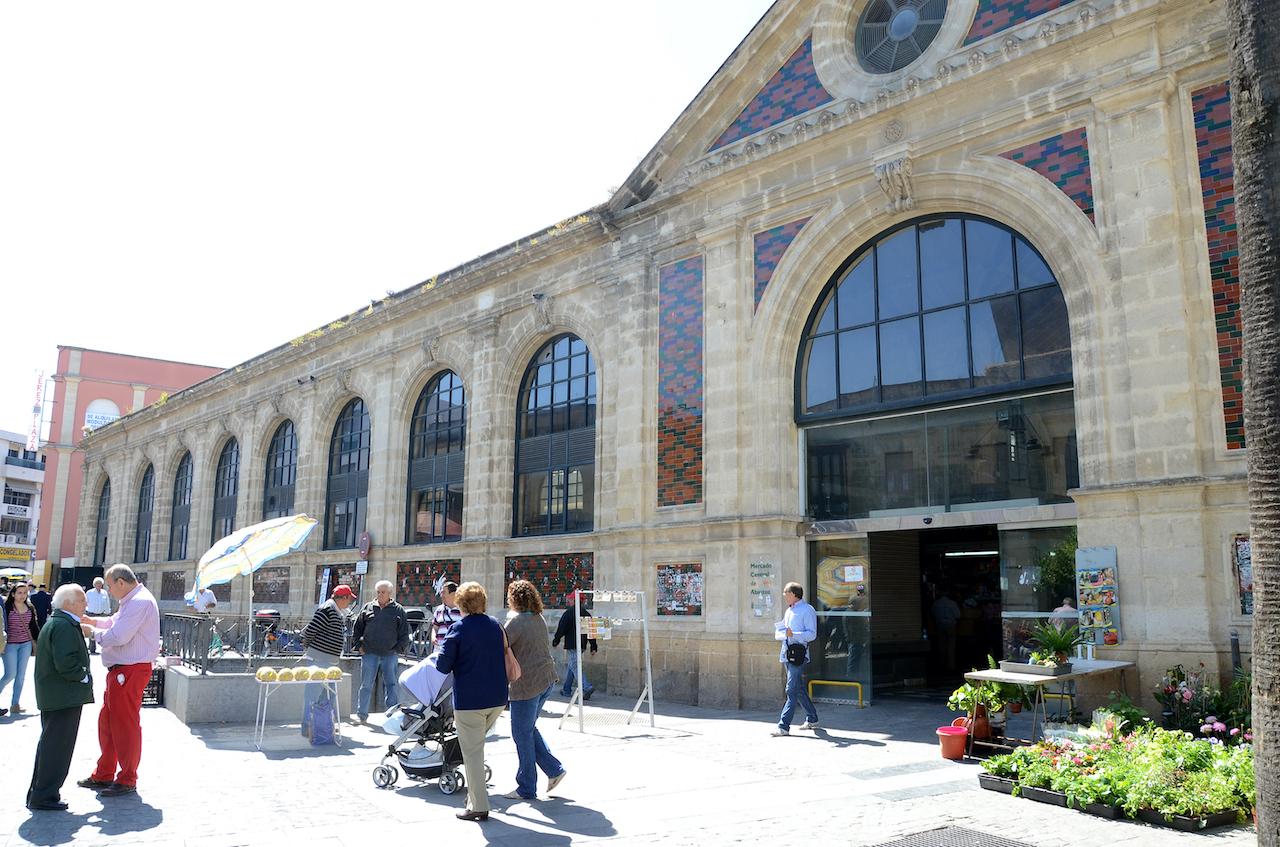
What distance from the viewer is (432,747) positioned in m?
8.57

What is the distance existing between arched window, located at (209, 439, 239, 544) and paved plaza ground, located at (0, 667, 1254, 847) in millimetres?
22640

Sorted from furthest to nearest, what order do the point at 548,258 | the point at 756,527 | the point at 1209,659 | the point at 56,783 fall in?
the point at 548,258 → the point at 756,527 → the point at 1209,659 → the point at 56,783

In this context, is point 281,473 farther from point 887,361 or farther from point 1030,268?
point 1030,268

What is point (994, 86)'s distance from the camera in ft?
43.3

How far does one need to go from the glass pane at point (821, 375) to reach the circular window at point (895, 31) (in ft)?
14.0

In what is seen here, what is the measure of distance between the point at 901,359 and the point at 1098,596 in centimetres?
448

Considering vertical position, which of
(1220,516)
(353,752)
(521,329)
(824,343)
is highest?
(521,329)

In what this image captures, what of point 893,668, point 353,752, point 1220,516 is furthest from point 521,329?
point 1220,516

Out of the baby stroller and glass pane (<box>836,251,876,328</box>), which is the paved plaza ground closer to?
the baby stroller

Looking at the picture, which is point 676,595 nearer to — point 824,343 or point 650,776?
point 824,343

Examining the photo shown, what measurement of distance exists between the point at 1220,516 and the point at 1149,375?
68.6 inches

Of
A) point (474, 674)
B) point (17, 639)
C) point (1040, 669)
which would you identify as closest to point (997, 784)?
point (1040, 669)

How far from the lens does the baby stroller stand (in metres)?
8.41

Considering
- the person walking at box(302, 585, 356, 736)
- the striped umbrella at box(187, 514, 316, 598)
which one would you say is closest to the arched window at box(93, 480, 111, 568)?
the striped umbrella at box(187, 514, 316, 598)
